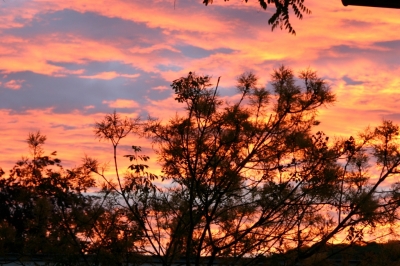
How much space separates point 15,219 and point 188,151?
18491mm

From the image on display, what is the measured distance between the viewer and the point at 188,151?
12.7 metres

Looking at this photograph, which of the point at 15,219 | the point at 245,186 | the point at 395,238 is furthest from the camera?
the point at 15,219

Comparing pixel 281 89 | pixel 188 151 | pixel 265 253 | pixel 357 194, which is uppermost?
pixel 281 89

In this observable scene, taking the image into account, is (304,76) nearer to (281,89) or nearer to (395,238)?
(281,89)

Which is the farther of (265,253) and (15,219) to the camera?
(15,219)

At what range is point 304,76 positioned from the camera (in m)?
12.8

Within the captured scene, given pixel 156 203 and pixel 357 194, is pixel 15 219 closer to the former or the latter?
pixel 156 203

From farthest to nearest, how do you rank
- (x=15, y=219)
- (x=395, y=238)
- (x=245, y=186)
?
(x=15, y=219), (x=395, y=238), (x=245, y=186)

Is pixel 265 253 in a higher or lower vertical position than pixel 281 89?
lower

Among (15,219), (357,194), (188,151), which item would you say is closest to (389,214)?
(357,194)

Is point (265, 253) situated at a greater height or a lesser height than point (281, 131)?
lesser

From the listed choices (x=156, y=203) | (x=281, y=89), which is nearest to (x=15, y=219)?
(x=156, y=203)

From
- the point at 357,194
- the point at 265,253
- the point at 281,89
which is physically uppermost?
the point at 281,89

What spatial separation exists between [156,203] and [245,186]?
74.3 inches
